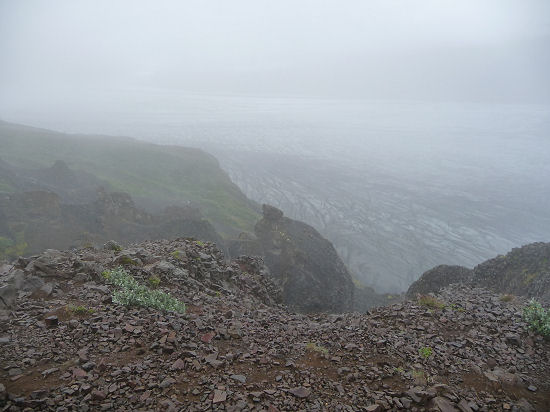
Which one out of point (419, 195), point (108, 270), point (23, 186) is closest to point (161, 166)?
point (23, 186)

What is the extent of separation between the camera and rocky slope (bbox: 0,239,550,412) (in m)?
7.49

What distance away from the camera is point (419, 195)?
316 ft

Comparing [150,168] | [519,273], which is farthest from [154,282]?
[150,168]

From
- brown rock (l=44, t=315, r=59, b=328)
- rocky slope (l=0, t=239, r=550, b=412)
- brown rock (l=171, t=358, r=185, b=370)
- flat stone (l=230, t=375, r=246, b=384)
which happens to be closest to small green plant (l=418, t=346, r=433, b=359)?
rocky slope (l=0, t=239, r=550, b=412)

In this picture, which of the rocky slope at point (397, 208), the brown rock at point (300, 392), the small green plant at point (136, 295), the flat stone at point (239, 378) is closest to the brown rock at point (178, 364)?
the flat stone at point (239, 378)

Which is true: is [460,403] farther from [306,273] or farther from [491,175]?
[491,175]

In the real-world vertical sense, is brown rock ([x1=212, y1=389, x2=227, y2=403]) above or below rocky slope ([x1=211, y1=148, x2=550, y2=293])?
above

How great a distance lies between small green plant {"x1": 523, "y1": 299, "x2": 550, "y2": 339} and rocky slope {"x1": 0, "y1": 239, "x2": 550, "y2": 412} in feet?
0.97

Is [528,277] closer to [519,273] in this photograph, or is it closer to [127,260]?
[519,273]

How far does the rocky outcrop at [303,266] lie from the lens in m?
38.2

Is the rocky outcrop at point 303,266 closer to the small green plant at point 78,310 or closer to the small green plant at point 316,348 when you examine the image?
the small green plant at point 316,348

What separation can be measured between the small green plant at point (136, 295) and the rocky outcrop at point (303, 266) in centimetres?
2463

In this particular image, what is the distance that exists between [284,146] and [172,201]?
76.3m

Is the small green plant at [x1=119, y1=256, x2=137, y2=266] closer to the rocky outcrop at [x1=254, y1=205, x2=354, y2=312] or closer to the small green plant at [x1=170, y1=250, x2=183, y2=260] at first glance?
the small green plant at [x1=170, y1=250, x2=183, y2=260]
